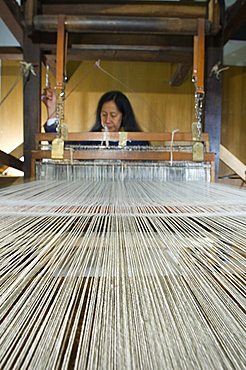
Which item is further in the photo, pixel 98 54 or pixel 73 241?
pixel 98 54

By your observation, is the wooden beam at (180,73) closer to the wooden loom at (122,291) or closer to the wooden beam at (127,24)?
the wooden beam at (127,24)

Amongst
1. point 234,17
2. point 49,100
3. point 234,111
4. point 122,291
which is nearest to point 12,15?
point 49,100

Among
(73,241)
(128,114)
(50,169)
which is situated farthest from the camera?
(128,114)

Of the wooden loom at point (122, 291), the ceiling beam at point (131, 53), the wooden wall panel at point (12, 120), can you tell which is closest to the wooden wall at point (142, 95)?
the wooden wall panel at point (12, 120)

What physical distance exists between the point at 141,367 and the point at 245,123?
116 inches

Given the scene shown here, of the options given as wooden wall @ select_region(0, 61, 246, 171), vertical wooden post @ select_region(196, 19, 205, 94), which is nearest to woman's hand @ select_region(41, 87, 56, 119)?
vertical wooden post @ select_region(196, 19, 205, 94)

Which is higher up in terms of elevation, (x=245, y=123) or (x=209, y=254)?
(x=245, y=123)

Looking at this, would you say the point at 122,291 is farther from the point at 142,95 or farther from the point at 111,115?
the point at 142,95

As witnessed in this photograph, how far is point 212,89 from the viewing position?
1.54 meters

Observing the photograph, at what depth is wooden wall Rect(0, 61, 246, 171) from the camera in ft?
9.50

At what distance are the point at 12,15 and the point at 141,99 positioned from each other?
1.72 m

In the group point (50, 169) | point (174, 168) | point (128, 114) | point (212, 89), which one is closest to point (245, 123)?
point (128, 114)

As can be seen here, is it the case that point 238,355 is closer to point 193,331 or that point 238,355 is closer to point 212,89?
point 193,331

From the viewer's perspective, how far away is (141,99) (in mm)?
2994
